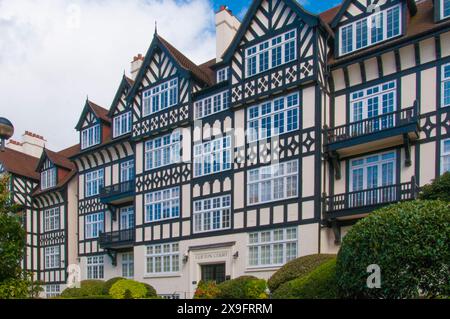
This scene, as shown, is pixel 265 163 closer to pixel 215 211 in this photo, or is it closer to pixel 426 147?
pixel 215 211

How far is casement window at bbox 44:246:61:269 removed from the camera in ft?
132

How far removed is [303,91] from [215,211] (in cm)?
809

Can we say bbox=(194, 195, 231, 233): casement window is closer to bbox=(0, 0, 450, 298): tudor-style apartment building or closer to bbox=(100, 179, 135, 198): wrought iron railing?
bbox=(0, 0, 450, 298): tudor-style apartment building

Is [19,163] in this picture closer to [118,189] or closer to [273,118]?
[118,189]

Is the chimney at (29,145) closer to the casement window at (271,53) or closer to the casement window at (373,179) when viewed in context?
the casement window at (271,53)

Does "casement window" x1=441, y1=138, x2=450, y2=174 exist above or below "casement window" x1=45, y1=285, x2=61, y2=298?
above

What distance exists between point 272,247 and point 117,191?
13.9 metres

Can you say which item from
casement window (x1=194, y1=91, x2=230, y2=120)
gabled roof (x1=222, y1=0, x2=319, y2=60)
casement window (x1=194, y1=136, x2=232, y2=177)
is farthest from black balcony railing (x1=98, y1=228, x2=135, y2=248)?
gabled roof (x1=222, y1=0, x2=319, y2=60)

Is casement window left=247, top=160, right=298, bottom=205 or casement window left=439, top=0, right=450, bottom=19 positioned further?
casement window left=247, top=160, right=298, bottom=205

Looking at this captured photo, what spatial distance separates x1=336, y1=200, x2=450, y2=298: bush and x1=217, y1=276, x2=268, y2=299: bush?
761 centimetres

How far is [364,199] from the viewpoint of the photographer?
21859 mm
